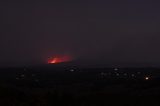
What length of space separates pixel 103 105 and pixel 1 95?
8.61m

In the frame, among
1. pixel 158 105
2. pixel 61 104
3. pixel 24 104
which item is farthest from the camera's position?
pixel 158 105

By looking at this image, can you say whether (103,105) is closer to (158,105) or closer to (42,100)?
(158,105)

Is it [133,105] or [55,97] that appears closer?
[55,97]

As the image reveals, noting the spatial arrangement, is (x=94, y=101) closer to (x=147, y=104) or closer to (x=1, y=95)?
(x=147, y=104)

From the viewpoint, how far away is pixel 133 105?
3744 centimetres

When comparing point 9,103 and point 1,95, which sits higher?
point 1,95

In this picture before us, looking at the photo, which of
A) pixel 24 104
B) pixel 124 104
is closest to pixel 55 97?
pixel 24 104

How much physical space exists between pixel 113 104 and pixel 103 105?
1378mm

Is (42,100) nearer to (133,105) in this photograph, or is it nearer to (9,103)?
(9,103)

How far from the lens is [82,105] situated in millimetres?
34094

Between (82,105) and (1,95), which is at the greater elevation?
(1,95)

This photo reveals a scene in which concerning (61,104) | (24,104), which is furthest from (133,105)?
(24,104)

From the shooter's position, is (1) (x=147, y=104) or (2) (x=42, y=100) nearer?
(2) (x=42, y=100)

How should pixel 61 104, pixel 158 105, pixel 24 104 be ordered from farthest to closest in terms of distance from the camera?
1. pixel 158 105
2. pixel 61 104
3. pixel 24 104
